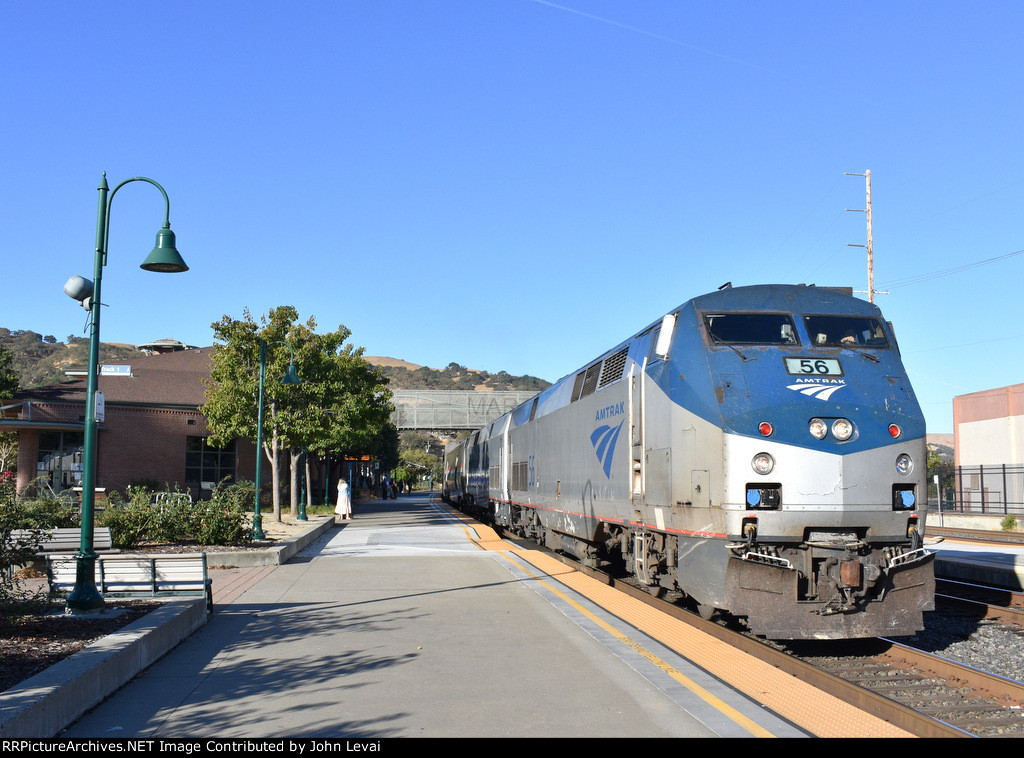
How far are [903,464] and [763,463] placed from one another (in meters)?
1.47

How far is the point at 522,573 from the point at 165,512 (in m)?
7.88

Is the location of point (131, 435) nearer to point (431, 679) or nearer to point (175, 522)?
point (175, 522)

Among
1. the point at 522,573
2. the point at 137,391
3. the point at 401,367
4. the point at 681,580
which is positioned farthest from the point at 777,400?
the point at 401,367

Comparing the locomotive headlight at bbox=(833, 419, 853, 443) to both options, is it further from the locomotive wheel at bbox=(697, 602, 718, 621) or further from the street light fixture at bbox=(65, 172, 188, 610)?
the street light fixture at bbox=(65, 172, 188, 610)

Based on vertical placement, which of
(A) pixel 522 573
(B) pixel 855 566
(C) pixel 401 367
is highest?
(C) pixel 401 367

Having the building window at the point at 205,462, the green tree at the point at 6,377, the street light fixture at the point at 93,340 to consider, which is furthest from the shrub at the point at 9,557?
the green tree at the point at 6,377

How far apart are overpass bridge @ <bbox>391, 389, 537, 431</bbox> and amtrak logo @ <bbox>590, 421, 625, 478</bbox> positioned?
150 ft

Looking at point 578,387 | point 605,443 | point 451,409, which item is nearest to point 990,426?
point 451,409

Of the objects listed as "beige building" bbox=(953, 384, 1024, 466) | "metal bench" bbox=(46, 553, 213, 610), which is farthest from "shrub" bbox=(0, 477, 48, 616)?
"beige building" bbox=(953, 384, 1024, 466)

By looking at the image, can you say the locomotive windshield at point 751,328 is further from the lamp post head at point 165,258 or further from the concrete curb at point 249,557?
the concrete curb at point 249,557

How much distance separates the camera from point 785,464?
324 inches

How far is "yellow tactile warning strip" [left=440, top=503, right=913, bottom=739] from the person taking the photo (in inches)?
237
